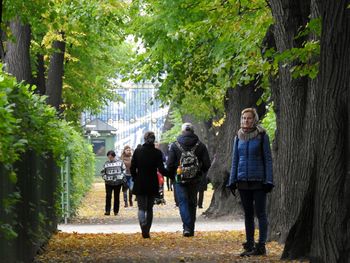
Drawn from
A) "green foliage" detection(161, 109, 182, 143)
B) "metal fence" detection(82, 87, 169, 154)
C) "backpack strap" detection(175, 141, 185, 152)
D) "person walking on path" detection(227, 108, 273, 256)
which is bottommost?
"person walking on path" detection(227, 108, 273, 256)

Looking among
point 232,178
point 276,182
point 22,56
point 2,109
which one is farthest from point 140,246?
point 2,109

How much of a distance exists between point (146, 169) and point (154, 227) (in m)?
5.86

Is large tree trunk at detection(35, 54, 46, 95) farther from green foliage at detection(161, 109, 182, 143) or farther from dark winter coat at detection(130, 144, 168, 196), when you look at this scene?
green foliage at detection(161, 109, 182, 143)

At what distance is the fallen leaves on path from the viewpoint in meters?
14.3

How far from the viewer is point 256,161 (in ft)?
46.1

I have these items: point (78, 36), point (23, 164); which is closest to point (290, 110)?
point (23, 164)

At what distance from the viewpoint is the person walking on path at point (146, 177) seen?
19391 mm

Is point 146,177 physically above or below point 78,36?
below

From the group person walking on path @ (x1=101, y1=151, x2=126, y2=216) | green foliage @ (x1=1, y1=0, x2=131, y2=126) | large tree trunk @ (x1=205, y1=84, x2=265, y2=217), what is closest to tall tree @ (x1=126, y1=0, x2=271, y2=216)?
large tree trunk @ (x1=205, y1=84, x2=265, y2=217)

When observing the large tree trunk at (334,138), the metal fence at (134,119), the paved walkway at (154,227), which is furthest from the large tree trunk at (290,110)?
the metal fence at (134,119)

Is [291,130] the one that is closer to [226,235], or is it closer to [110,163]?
[226,235]

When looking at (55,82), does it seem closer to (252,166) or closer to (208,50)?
(208,50)

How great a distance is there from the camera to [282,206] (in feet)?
53.1

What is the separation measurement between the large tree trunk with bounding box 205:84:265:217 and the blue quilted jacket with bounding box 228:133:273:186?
41.4ft
